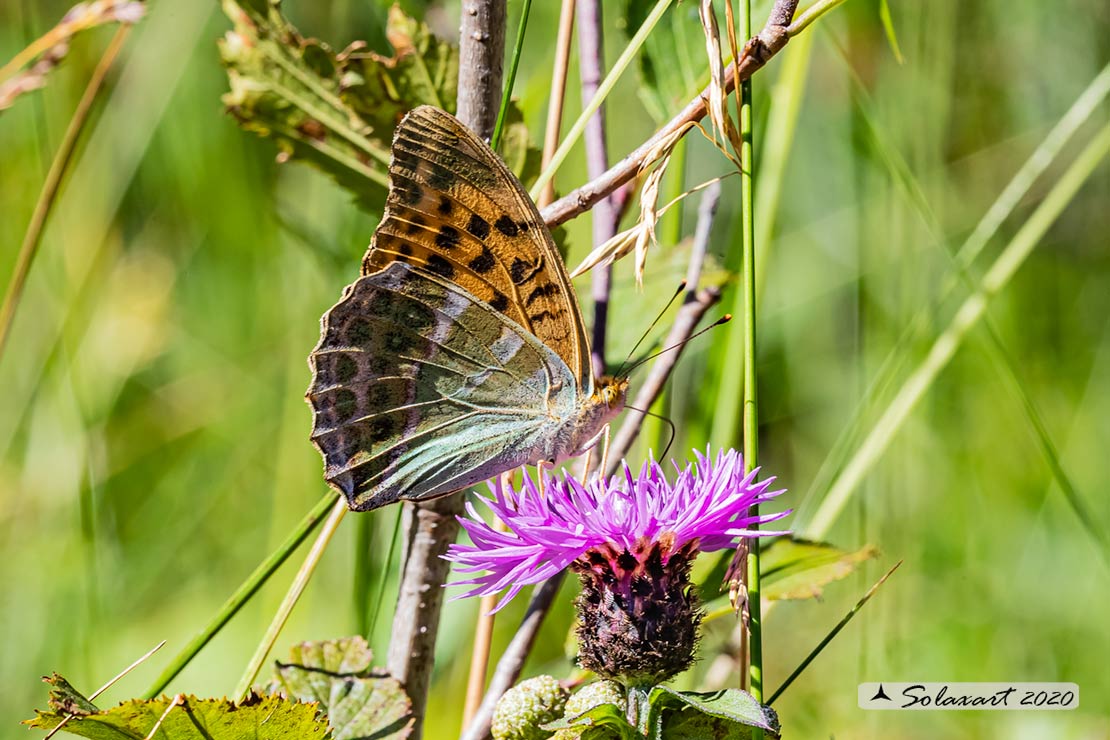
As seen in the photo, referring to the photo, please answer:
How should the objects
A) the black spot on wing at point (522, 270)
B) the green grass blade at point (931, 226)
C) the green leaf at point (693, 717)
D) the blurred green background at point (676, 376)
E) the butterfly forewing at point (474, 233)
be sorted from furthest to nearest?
the blurred green background at point (676, 376), the green grass blade at point (931, 226), the black spot on wing at point (522, 270), the butterfly forewing at point (474, 233), the green leaf at point (693, 717)

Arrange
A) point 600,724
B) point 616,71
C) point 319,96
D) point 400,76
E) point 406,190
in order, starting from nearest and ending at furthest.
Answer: point 600,724, point 616,71, point 406,190, point 400,76, point 319,96

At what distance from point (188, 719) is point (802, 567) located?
848 millimetres

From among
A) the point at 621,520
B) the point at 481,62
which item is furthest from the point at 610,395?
the point at 481,62

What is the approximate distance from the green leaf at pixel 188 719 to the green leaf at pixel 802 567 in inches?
27.3

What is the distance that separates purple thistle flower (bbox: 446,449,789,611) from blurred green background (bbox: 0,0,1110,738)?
0.78 meters

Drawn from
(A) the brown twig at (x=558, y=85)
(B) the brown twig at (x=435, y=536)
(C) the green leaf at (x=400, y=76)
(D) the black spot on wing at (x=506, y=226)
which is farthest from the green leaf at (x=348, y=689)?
(C) the green leaf at (x=400, y=76)

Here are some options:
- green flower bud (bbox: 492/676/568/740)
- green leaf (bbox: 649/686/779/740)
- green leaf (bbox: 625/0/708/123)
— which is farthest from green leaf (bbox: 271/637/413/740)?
green leaf (bbox: 625/0/708/123)

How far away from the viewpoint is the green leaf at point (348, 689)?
3.96ft

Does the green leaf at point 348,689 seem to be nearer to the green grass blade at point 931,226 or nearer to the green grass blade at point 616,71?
the green grass blade at point 616,71

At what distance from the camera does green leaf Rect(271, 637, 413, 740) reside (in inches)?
47.5

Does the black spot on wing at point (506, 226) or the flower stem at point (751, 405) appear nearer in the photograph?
the flower stem at point (751, 405)

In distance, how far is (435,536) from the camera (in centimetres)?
138

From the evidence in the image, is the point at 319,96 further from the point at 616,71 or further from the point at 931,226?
the point at 931,226

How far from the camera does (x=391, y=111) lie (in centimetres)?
160
